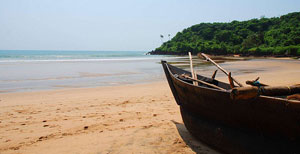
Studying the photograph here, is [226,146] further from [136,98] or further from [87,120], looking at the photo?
[136,98]

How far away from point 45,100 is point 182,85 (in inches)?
204

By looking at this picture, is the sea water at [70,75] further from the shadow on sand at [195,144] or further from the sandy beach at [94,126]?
the shadow on sand at [195,144]

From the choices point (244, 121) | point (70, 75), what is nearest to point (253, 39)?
point (70, 75)

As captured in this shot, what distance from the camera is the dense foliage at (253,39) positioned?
4638 cm

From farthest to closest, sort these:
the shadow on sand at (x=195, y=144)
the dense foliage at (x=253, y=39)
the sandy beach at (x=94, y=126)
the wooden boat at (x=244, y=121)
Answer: the dense foliage at (x=253, y=39), the sandy beach at (x=94, y=126), the shadow on sand at (x=195, y=144), the wooden boat at (x=244, y=121)

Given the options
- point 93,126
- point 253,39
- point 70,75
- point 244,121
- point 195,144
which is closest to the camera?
point 244,121

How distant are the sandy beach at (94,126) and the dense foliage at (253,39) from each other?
4075cm

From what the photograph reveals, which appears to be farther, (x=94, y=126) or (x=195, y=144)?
(x=94, y=126)

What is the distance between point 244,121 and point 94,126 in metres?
3.01

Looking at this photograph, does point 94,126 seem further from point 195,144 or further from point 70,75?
point 70,75

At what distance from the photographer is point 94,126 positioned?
173 inches

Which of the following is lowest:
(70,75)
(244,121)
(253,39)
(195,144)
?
(195,144)

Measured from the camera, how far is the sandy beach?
Answer: 11.3ft

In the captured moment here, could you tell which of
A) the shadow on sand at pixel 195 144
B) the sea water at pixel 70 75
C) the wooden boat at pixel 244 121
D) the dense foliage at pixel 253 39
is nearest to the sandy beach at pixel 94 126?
the shadow on sand at pixel 195 144
